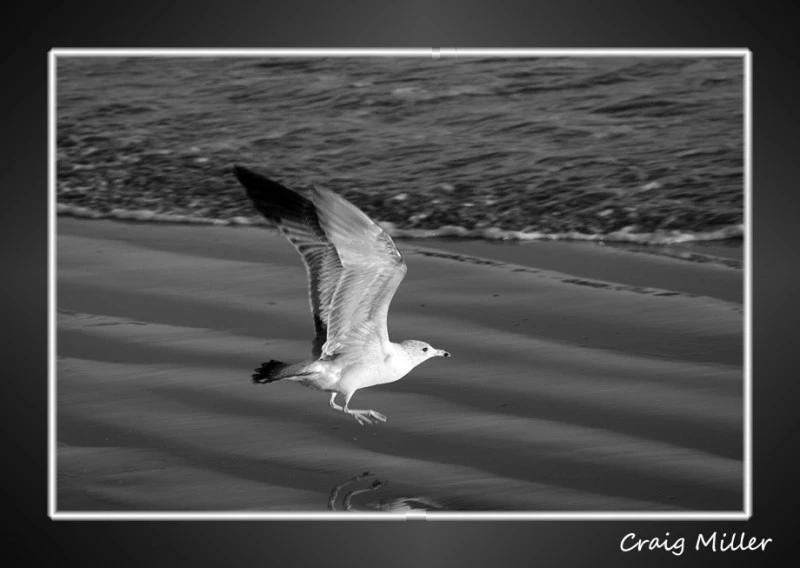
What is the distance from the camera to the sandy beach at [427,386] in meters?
5.66

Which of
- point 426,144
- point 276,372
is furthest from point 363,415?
point 426,144

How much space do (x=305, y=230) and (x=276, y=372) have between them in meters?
0.63

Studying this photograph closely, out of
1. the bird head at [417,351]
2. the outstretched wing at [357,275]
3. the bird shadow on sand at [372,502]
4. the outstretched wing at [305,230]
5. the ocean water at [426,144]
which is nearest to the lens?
the outstretched wing at [357,275]

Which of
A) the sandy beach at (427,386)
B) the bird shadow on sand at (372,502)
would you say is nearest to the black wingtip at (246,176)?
the sandy beach at (427,386)

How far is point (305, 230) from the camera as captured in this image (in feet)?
18.7

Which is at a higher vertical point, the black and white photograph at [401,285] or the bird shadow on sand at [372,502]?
the black and white photograph at [401,285]

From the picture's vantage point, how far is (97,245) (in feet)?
24.4

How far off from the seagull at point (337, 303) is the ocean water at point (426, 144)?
1.18 m

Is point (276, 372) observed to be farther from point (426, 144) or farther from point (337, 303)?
point (426, 144)

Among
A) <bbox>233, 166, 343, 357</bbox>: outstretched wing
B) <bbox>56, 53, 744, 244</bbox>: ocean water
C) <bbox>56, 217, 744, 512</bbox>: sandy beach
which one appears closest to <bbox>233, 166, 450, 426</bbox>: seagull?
<bbox>233, 166, 343, 357</bbox>: outstretched wing

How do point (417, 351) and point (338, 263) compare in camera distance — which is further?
point (417, 351)

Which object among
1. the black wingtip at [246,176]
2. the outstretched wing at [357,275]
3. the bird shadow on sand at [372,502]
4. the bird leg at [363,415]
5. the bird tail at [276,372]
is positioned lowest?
the bird shadow on sand at [372,502]

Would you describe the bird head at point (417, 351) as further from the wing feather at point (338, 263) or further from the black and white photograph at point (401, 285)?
the wing feather at point (338, 263)

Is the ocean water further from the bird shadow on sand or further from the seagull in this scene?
the bird shadow on sand
